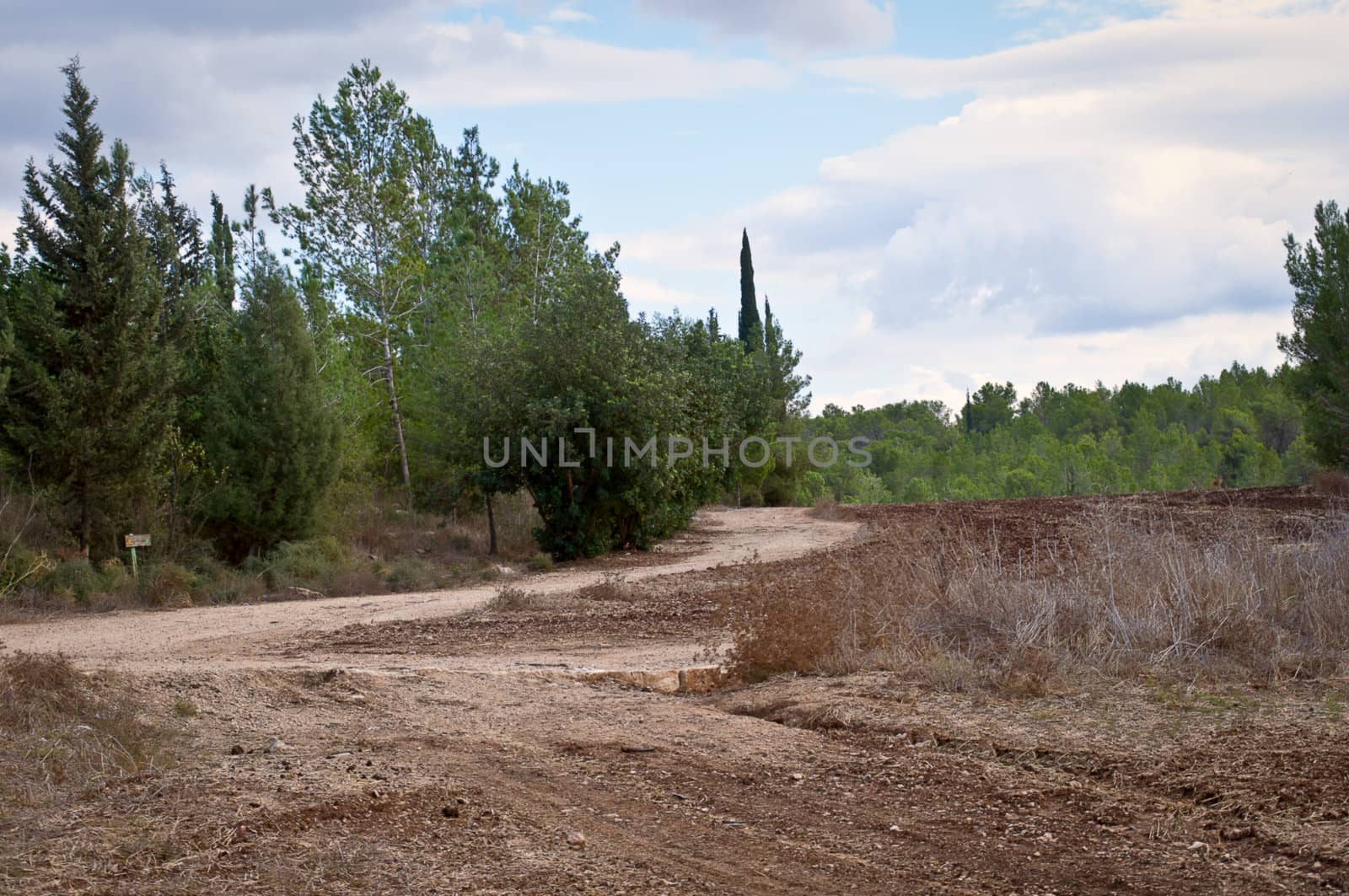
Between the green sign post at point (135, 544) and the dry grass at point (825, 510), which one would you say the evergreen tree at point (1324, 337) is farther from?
the green sign post at point (135, 544)

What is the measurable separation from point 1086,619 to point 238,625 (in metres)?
10.7

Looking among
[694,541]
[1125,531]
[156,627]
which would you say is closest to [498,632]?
[156,627]

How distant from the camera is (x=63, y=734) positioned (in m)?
6.40

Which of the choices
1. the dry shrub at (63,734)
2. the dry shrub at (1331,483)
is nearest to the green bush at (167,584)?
the dry shrub at (63,734)

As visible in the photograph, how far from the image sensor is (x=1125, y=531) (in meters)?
11.1

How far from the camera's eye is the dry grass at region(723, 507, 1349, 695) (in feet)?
26.1

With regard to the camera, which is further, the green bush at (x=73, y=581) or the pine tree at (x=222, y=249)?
the pine tree at (x=222, y=249)

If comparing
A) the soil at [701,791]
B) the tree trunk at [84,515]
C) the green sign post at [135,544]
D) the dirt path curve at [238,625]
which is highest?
the tree trunk at [84,515]

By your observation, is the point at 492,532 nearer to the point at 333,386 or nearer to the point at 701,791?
the point at 333,386

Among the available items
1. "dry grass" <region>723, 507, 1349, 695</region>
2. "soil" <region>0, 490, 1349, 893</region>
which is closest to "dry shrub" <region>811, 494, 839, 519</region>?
"dry grass" <region>723, 507, 1349, 695</region>

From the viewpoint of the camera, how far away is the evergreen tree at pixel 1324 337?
3494 centimetres

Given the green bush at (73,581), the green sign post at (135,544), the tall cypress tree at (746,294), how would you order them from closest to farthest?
1. the green bush at (73,581)
2. the green sign post at (135,544)
3. the tall cypress tree at (746,294)

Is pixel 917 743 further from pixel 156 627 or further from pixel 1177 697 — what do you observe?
pixel 156 627

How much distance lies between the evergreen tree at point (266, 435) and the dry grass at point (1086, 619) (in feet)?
44.7
